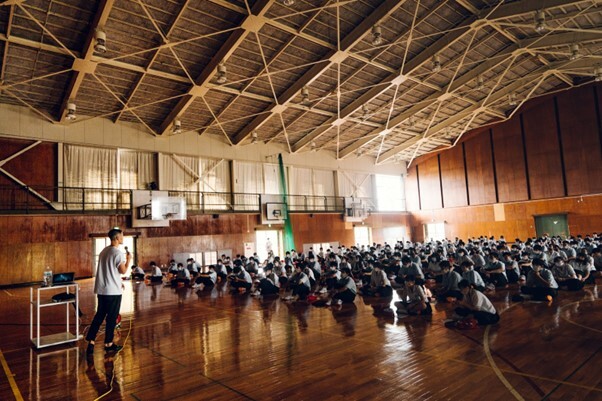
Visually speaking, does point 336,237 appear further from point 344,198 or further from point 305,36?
point 305,36

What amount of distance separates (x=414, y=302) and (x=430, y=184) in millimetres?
27161

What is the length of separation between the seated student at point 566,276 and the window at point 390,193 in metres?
22.4

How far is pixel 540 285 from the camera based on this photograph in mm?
9125

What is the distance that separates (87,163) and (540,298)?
2089cm

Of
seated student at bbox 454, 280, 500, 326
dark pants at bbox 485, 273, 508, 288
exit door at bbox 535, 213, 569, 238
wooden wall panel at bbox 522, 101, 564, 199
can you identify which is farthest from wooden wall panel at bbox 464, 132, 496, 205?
seated student at bbox 454, 280, 500, 326

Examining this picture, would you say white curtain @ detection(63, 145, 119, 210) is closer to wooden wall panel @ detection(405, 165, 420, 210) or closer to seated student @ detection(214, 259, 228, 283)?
seated student @ detection(214, 259, 228, 283)

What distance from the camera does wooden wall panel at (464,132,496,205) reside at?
29.4 meters

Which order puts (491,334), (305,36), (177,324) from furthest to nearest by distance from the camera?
(305,36) < (177,324) < (491,334)

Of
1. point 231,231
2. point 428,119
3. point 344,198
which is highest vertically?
point 428,119

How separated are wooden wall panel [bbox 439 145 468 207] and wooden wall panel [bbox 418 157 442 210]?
61 centimetres

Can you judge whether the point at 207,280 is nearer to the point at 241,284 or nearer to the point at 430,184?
the point at 241,284

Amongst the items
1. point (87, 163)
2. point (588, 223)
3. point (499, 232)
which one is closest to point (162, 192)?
point (87, 163)

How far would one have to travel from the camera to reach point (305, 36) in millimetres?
15852

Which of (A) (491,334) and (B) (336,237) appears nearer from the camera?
(A) (491,334)
